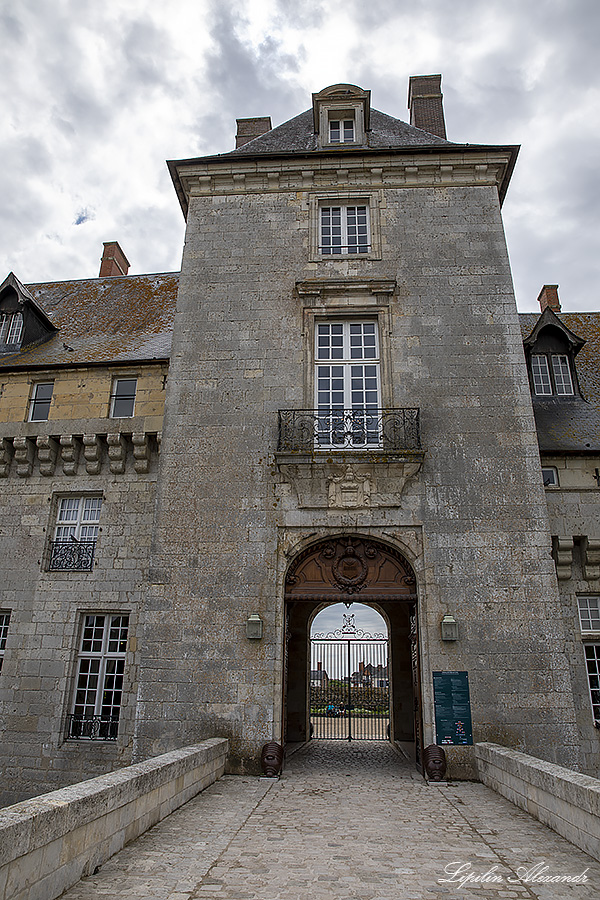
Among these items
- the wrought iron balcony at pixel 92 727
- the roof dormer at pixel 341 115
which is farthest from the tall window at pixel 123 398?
the roof dormer at pixel 341 115

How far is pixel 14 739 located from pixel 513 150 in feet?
46.1

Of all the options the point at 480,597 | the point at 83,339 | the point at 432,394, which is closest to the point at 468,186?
the point at 432,394

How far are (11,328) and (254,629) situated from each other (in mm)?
9798

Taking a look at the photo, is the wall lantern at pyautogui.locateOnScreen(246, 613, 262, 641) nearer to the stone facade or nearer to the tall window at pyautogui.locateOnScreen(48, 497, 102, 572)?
the stone facade

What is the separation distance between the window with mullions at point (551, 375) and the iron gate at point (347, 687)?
718 cm

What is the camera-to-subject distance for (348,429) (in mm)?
9703

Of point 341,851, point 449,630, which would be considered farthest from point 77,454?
point 341,851

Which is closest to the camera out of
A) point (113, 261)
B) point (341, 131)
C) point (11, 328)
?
point (341, 131)

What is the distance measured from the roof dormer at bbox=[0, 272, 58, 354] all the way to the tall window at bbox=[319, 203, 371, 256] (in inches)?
283

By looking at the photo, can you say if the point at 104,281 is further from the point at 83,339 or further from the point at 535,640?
the point at 535,640

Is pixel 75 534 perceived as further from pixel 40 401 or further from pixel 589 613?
pixel 589 613

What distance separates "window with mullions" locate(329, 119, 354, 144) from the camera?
12516 millimetres

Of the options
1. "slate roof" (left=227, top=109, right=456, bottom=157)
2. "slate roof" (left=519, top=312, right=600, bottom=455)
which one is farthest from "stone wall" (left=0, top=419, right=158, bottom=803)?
"slate roof" (left=519, top=312, right=600, bottom=455)

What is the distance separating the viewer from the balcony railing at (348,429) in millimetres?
9492
